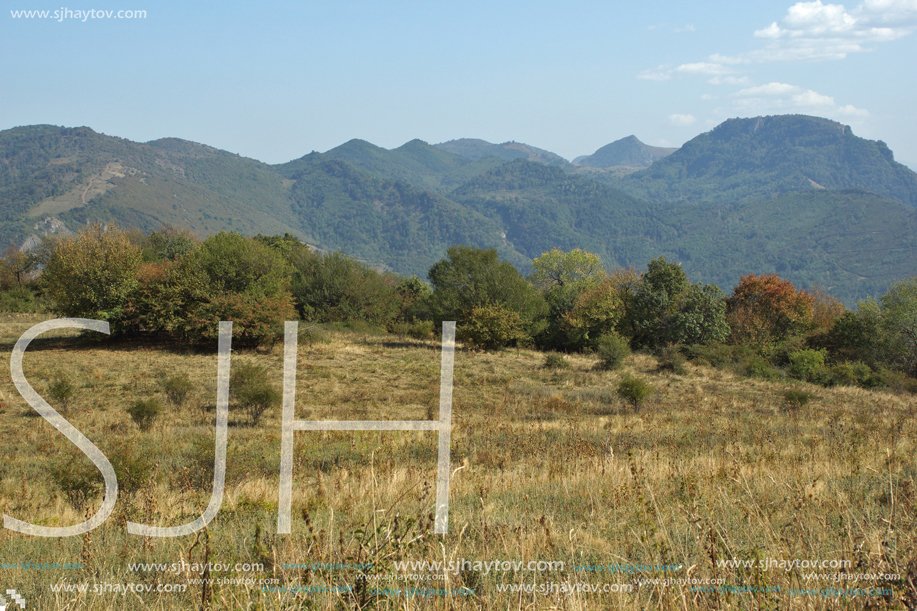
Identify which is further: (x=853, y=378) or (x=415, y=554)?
(x=853, y=378)

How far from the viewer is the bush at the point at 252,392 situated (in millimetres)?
14844

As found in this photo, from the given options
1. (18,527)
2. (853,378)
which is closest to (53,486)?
(18,527)

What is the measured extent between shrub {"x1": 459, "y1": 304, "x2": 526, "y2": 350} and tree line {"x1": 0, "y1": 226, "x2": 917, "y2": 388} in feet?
0.29

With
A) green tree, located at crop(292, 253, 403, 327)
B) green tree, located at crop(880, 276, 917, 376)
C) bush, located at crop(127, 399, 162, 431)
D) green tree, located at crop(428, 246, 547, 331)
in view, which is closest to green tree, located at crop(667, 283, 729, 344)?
green tree, located at crop(428, 246, 547, 331)

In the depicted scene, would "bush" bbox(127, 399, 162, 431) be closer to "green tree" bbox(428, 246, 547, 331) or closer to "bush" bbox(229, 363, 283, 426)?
"bush" bbox(229, 363, 283, 426)

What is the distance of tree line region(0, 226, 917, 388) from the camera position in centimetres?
2844

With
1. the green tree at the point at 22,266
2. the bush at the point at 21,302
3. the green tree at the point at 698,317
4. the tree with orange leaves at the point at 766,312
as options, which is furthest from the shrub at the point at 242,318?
the green tree at the point at 22,266

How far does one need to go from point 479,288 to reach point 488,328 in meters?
4.72

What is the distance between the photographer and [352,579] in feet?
8.38

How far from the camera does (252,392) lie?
1488 cm

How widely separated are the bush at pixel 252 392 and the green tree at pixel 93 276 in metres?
15.7

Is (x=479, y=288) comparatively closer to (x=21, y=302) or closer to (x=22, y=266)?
(x=21, y=302)

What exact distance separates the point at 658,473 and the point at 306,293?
44.8 meters

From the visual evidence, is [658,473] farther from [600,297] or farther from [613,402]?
[600,297]
